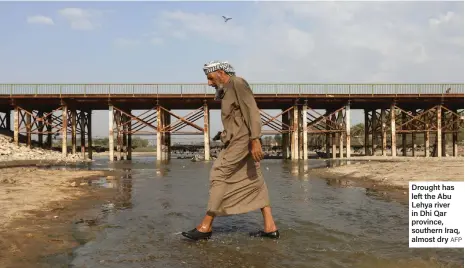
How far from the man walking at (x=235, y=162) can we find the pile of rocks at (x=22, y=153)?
25.3 m

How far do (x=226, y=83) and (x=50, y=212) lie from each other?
10.9ft

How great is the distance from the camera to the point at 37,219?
4.80m

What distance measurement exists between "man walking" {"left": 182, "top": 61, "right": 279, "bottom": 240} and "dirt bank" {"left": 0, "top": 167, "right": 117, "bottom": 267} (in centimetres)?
140

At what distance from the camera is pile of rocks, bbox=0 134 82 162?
25.7m

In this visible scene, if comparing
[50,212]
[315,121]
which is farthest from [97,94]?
[50,212]

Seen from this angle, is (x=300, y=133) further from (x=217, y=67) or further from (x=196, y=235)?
(x=196, y=235)

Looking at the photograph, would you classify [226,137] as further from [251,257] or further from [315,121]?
[315,121]

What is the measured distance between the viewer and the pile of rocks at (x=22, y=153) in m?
25.7

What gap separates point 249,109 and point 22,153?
27705 mm

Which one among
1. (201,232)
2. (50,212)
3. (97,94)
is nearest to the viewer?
(201,232)

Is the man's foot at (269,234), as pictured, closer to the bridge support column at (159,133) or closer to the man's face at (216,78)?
the man's face at (216,78)

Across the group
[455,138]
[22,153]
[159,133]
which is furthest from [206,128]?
[455,138]

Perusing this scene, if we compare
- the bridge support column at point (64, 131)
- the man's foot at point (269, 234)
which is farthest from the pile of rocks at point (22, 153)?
the man's foot at point (269, 234)

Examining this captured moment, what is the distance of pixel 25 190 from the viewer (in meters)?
7.41
